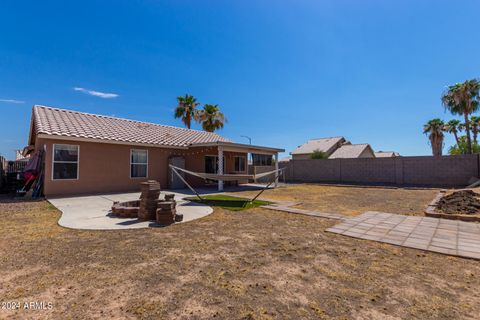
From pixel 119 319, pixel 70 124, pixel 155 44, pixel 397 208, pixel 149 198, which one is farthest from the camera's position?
pixel 155 44

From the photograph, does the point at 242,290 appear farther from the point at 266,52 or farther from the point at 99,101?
the point at 99,101

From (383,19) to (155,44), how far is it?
10.0m

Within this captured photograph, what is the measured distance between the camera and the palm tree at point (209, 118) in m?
21.4

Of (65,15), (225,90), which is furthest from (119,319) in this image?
(225,90)

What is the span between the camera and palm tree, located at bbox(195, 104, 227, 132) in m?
21.4

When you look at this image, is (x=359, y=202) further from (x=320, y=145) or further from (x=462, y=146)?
(x=462, y=146)

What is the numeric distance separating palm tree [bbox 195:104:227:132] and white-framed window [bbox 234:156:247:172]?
6.56 meters

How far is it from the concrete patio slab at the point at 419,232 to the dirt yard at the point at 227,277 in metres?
0.33

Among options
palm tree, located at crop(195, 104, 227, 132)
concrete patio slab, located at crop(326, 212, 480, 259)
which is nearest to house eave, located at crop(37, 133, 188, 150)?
concrete patio slab, located at crop(326, 212, 480, 259)

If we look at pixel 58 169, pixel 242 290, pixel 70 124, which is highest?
pixel 70 124

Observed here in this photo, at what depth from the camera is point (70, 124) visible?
9672 mm

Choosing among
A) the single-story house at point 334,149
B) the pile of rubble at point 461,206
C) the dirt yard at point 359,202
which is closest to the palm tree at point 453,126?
the single-story house at point 334,149

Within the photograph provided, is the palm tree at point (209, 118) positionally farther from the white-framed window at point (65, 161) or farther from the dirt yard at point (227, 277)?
the dirt yard at point (227, 277)

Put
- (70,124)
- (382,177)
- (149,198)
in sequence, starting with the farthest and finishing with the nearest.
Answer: (382,177)
(70,124)
(149,198)
